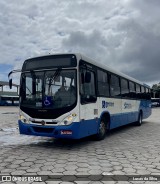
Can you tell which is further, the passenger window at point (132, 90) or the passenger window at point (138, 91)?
the passenger window at point (138, 91)

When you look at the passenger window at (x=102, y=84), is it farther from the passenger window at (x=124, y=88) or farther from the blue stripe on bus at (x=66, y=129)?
the passenger window at (x=124, y=88)

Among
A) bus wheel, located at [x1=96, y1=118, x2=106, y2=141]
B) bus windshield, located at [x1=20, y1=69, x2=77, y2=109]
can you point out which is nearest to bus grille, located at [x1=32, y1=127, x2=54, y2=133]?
bus windshield, located at [x1=20, y1=69, x2=77, y2=109]

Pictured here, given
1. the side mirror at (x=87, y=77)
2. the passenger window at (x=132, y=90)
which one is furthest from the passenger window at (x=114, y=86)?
the side mirror at (x=87, y=77)

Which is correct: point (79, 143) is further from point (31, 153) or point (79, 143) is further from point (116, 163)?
point (116, 163)

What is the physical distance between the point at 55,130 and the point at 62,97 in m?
1.05

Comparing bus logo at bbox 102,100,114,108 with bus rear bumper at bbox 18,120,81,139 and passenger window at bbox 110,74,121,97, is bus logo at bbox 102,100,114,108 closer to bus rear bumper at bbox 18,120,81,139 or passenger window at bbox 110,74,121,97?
passenger window at bbox 110,74,121,97

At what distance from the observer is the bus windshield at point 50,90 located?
8023 mm

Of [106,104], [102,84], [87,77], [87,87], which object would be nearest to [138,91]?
[106,104]

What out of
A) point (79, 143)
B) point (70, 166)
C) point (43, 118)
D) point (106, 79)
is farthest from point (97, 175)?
point (106, 79)

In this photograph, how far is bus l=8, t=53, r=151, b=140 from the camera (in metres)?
7.95

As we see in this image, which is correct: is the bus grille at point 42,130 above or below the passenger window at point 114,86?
below

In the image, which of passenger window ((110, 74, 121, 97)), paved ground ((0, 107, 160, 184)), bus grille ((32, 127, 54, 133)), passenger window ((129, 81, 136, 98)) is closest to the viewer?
paved ground ((0, 107, 160, 184))

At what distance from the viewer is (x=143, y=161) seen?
6.65m

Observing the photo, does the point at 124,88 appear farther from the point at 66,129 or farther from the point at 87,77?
the point at 66,129
